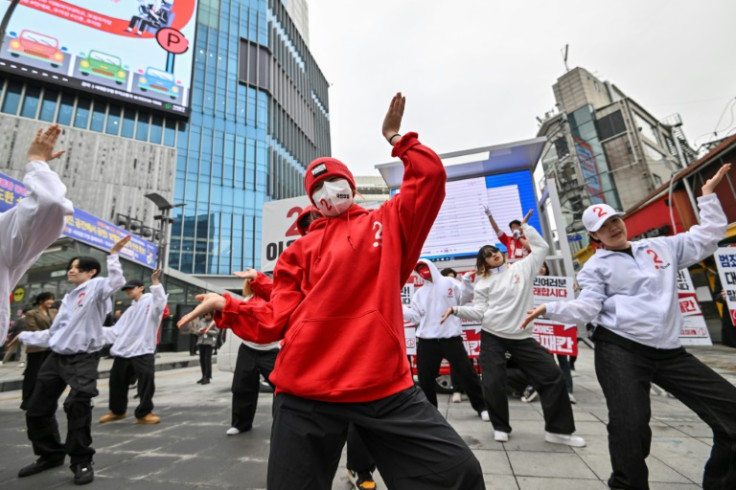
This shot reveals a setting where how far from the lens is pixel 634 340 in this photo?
7.58ft

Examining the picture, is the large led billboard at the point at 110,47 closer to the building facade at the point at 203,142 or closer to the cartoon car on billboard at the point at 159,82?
the cartoon car on billboard at the point at 159,82

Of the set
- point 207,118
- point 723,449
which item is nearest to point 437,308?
point 723,449

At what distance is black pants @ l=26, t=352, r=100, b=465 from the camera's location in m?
3.18

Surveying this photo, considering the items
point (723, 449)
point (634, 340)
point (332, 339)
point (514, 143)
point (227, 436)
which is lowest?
point (227, 436)

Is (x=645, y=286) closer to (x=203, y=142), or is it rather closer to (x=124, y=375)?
(x=124, y=375)

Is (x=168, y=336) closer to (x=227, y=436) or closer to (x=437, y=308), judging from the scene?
(x=227, y=436)

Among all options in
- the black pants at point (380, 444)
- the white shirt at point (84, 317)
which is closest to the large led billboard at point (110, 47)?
the white shirt at point (84, 317)

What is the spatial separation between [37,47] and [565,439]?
44.3 meters

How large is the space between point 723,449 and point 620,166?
30689 millimetres

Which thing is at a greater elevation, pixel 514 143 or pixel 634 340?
pixel 514 143

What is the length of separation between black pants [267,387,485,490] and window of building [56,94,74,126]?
41268mm

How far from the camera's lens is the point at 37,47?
29.6 m

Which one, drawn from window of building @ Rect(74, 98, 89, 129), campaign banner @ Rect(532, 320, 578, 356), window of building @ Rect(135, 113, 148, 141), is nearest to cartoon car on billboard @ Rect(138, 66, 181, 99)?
window of building @ Rect(135, 113, 148, 141)

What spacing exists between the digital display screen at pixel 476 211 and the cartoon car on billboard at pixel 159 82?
37.0 metres
